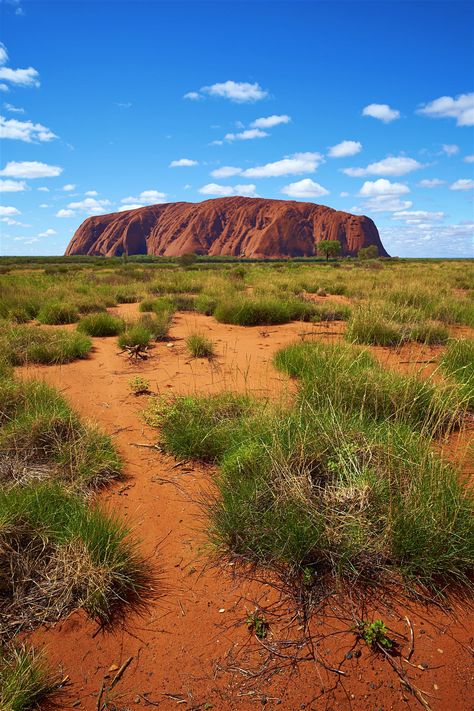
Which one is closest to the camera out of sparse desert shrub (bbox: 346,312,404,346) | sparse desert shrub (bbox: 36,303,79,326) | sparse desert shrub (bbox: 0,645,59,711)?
sparse desert shrub (bbox: 0,645,59,711)

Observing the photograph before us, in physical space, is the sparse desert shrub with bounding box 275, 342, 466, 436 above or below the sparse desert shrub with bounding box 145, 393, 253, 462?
above

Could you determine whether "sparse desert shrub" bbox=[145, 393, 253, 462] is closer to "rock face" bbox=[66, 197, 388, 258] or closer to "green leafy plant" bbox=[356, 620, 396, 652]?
"green leafy plant" bbox=[356, 620, 396, 652]

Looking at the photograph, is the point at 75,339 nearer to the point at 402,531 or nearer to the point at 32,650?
the point at 32,650

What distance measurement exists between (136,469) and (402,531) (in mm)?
2106

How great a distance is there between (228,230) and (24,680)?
6485 inches

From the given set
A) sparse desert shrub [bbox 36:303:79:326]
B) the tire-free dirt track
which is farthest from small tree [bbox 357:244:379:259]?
the tire-free dirt track

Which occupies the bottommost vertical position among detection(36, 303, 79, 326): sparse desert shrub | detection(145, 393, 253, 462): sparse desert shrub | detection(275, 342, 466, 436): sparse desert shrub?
detection(145, 393, 253, 462): sparse desert shrub

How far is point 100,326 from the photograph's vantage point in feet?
27.6

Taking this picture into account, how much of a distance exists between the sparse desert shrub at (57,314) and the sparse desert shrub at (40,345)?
83.3 inches

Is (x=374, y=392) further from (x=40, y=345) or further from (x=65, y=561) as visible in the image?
(x=40, y=345)

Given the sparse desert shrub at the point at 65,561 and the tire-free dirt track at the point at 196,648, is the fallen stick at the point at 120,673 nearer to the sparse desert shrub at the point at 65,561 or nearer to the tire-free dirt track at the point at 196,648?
the tire-free dirt track at the point at 196,648

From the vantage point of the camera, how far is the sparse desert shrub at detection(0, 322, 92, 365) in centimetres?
596

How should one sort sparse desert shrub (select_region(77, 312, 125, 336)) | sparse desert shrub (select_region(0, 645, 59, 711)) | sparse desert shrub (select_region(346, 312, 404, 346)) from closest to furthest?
sparse desert shrub (select_region(0, 645, 59, 711)), sparse desert shrub (select_region(346, 312, 404, 346)), sparse desert shrub (select_region(77, 312, 125, 336))

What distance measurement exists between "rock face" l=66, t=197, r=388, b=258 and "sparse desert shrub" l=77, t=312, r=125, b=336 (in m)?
130
